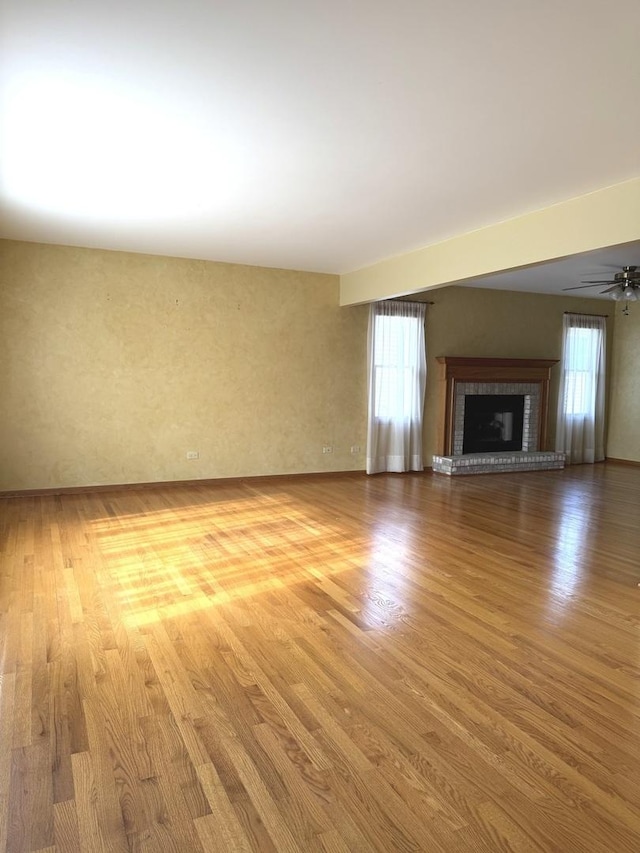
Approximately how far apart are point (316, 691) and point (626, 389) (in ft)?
30.1

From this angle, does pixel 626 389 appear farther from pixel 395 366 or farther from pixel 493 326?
pixel 395 366

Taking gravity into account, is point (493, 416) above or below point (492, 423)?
above

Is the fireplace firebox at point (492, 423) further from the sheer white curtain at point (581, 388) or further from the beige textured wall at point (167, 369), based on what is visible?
the beige textured wall at point (167, 369)

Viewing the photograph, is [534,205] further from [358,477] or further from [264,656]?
[358,477]

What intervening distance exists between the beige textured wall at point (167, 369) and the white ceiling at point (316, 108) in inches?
54.1

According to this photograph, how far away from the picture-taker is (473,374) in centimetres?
845

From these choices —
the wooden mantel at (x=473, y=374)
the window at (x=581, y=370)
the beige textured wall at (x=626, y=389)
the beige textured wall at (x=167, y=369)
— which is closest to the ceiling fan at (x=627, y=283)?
the wooden mantel at (x=473, y=374)

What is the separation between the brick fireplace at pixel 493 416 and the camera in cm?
828

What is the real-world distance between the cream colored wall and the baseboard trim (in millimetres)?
1795

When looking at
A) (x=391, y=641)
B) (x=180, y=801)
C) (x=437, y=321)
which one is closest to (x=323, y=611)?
(x=391, y=641)

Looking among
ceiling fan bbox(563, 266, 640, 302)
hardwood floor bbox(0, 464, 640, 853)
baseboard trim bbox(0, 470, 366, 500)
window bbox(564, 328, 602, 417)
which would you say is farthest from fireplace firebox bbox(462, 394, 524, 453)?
hardwood floor bbox(0, 464, 640, 853)

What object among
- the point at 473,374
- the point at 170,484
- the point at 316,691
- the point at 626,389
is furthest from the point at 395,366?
the point at 316,691

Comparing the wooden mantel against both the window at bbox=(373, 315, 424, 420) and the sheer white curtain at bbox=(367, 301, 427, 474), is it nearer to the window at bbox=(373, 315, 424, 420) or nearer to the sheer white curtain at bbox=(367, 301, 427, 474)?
the sheer white curtain at bbox=(367, 301, 427, 474)

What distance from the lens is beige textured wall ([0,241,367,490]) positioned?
599 cm
